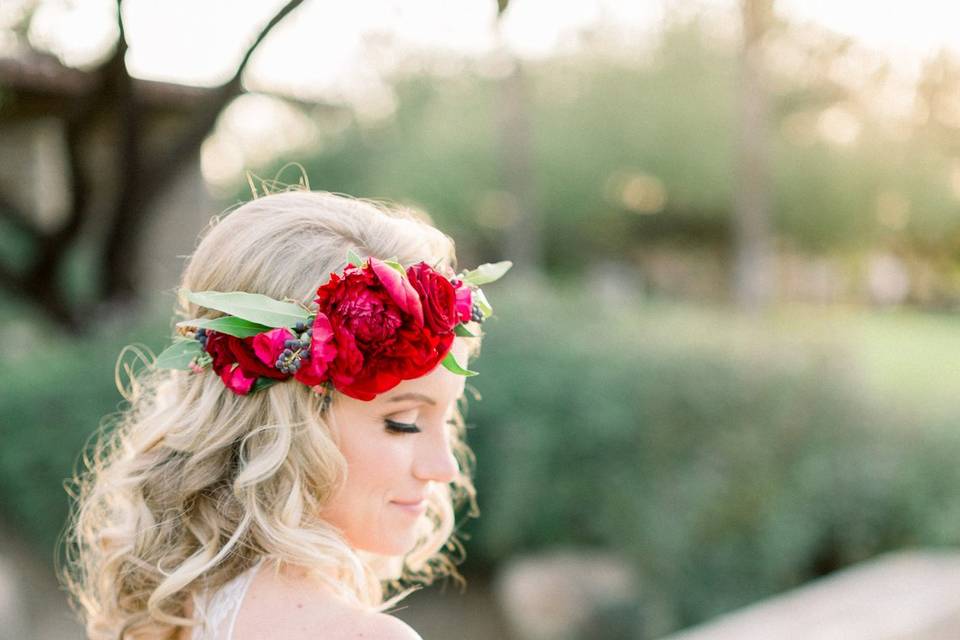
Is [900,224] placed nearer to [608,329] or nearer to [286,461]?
[608,329]

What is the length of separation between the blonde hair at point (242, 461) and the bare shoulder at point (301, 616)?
4cm

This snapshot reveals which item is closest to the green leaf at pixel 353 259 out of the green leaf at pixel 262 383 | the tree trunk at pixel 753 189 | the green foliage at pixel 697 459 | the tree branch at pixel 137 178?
the green leaf at pixel 262 383

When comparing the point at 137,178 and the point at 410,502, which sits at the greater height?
the point at 410,502

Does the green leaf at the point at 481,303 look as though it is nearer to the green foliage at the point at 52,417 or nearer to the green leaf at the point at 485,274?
the green leaf at the point at 485,274

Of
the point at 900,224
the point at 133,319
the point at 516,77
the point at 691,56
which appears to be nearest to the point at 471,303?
the point at 133,319

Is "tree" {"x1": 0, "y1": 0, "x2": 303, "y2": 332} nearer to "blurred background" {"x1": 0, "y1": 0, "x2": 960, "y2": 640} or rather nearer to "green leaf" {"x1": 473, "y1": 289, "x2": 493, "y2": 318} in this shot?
"blurred background" {"x1": 0, "y1": 0, "x2": 960, "y2": 640}

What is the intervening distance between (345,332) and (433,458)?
269 millimetres

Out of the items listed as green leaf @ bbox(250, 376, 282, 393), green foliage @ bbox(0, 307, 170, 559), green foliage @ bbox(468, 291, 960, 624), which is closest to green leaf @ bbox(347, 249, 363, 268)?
green leaf @ bbox(250, 376, 282, 393)

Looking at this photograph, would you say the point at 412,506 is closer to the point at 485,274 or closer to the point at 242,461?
the point at 242,461

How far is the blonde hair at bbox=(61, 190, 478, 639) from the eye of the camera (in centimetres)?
155

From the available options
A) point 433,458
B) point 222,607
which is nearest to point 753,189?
point 433,458

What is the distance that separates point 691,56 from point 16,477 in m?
14.6

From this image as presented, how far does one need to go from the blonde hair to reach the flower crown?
0.05 m

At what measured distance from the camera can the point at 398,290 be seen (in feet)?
5.11
